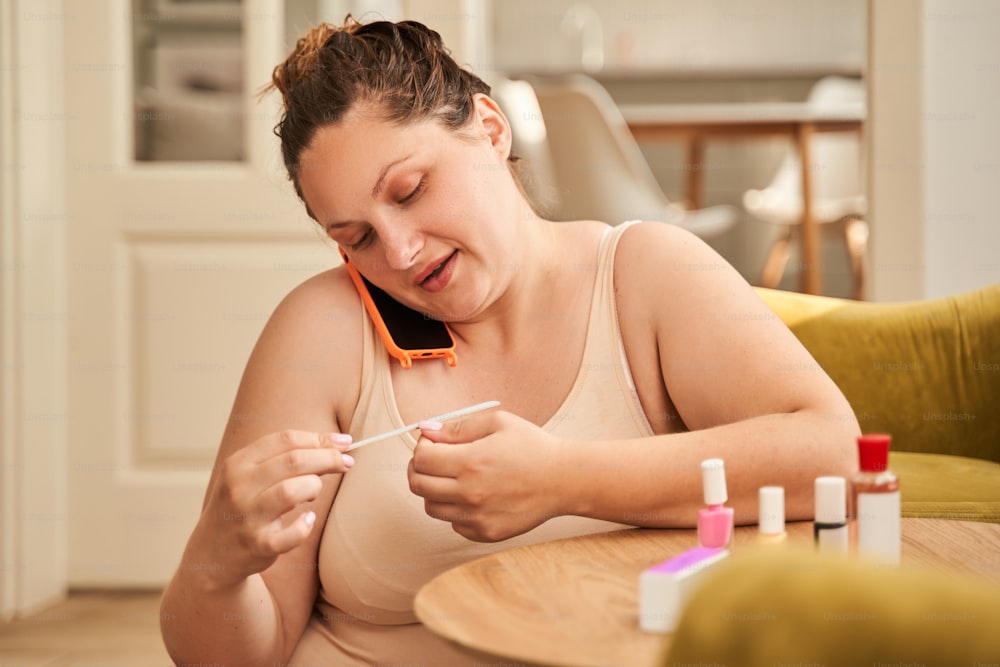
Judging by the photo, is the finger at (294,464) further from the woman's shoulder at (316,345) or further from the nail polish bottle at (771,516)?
the nail polish bottle at (771,516)

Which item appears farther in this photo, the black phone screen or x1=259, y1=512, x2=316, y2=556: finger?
the black phone screen

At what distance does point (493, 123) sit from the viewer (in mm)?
1331

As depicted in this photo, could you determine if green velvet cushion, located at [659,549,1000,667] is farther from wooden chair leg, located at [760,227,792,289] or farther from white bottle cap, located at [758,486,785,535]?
wooden chair leg, located at [760,227,792,289]

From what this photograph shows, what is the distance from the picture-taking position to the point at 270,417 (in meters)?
1.17

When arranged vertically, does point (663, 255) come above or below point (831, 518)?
above

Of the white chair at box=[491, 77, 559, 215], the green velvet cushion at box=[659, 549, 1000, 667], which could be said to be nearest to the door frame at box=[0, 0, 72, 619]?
the white chair at box=[491, 77, 559, 215]

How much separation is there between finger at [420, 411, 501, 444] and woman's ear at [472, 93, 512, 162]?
41 centimetres

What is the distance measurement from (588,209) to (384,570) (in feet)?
9.21

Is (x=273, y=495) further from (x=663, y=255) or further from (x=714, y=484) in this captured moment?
(x=663, y=255)

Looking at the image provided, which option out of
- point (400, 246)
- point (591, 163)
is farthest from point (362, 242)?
point (591, 163)

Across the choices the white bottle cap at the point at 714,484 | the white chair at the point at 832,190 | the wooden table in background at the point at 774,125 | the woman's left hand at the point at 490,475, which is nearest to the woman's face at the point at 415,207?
the woman's left hand at the point at 490,475

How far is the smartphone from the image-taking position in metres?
1.22

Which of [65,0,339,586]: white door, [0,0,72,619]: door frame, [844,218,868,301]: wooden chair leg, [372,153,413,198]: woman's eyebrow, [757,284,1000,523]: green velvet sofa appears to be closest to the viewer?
[372,153,413,198]: woman's eyebrow

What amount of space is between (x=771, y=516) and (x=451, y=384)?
17.5 inches
